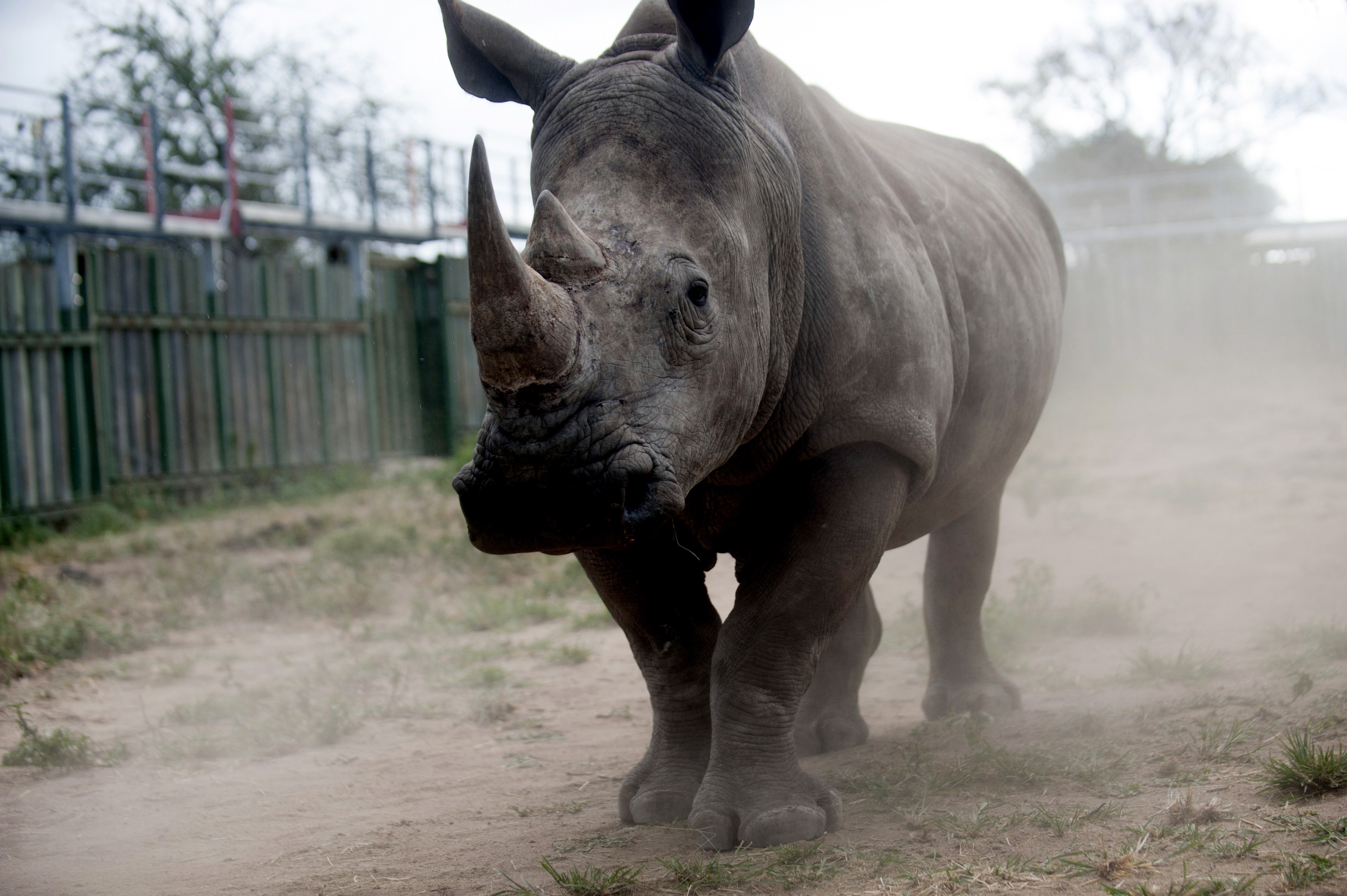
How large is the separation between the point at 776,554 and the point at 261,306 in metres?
9.68

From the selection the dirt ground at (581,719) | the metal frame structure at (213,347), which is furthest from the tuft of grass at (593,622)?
the metal frame structure at (213,347)

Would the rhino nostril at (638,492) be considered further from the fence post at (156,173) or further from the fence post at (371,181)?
the fence post at (371,181)

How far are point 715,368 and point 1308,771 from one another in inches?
62.3

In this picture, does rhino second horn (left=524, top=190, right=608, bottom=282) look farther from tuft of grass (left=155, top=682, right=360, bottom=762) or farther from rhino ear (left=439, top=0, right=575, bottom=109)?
tuft of grass (left=155, top=682, right=360, bottom=762)

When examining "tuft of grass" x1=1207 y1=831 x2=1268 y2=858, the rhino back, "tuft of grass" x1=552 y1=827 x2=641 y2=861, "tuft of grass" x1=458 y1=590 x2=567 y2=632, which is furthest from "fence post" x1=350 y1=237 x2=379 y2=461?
"tuft of grass" x1=1207 y1=831 x2=1268 y2=858

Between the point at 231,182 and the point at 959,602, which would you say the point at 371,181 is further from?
the point at 959,602

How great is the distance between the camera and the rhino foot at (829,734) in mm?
3939

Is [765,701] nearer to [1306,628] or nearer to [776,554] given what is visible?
[776,554]

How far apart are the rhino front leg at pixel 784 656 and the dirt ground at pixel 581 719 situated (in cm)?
11

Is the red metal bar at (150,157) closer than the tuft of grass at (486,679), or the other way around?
the tuft of grass at (486,679)

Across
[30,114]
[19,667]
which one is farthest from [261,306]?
[19,667]

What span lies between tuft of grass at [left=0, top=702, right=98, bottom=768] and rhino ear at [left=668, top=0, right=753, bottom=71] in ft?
9.86

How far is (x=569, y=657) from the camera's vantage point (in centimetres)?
565

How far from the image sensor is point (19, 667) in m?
5.43
